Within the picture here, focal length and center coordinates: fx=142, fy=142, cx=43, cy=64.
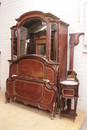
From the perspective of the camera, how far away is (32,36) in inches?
121

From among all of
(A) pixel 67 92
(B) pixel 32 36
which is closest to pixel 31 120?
(A) pixel 67 92

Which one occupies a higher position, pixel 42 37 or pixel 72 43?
pixel 42 37

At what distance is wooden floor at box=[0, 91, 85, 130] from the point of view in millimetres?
2287

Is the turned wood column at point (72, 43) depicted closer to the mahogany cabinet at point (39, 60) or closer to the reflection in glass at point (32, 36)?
the mahogany cabinet at point (39, 60)

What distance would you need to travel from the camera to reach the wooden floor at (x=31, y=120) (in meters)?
2.29

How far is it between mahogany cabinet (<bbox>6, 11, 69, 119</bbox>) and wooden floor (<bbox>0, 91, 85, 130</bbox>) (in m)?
0.18

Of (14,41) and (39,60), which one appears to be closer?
(39,60)

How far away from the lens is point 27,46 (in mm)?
3135

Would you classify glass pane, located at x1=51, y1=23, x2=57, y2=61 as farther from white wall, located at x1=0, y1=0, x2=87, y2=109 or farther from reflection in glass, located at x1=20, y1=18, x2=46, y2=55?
white wall, located at x1=0, y1=0, x2=87, y2=109

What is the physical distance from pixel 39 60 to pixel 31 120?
1110 millimetres

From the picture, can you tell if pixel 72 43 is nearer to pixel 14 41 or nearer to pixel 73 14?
pixel 73 14

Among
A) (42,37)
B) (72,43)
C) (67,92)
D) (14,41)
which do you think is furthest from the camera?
(14,41)

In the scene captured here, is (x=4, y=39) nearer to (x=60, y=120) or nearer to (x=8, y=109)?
(x=8, y=109)

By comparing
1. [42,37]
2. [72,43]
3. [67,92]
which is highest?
[42,37]
